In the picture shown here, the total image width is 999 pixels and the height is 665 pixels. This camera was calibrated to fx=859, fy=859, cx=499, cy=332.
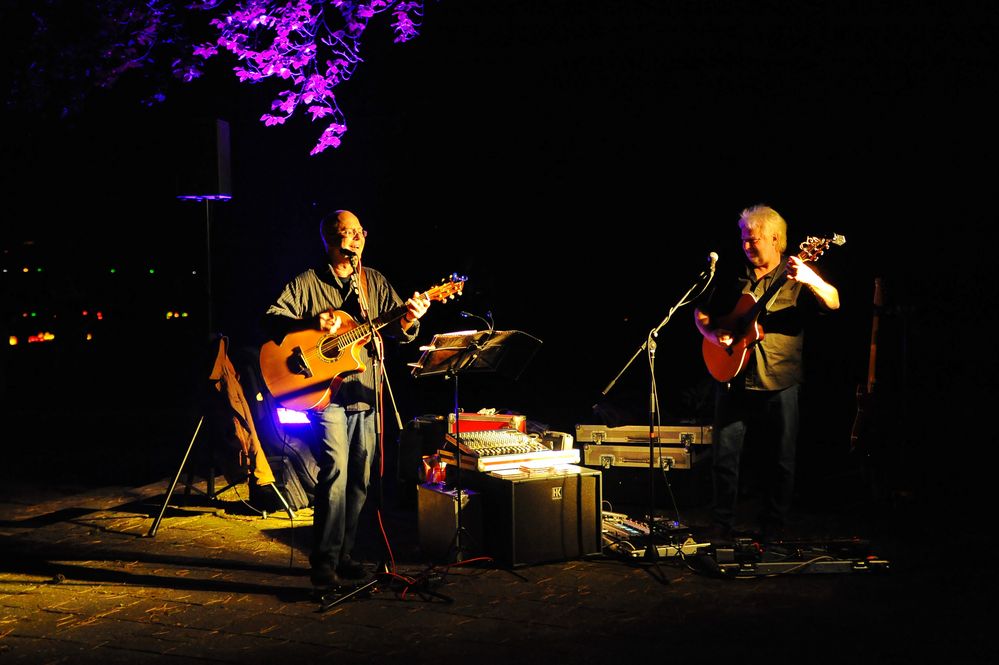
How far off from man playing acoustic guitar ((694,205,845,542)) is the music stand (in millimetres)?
1298

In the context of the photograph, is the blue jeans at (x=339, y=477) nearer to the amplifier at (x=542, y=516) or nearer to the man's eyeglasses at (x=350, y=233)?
the amplifier at (x=542, y=516)

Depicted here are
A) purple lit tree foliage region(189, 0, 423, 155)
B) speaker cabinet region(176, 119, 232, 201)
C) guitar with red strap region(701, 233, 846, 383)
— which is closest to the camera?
guitar with red strap region(701, 233, 846, 383)

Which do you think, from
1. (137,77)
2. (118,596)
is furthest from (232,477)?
(137,77)

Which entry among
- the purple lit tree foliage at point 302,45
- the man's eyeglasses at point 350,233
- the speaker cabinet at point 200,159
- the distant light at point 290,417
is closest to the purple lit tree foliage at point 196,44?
the purple lit tree foliage at point 302,45

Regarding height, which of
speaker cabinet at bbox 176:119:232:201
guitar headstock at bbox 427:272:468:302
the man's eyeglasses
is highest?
speaker cabinet at bbox 176:119:232:201

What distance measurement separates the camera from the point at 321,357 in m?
4.53

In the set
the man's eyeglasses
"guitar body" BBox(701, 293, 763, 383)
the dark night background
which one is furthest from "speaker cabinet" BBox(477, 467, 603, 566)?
the dark night background

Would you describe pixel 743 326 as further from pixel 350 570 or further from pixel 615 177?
pixel 615 177

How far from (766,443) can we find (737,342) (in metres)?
0.72

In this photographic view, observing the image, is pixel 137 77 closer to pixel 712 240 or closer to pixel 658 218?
pixel 658 218

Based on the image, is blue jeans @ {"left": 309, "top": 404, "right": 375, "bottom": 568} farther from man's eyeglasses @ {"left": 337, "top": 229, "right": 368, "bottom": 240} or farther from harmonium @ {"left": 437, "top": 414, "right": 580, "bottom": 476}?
man's eyeglasses @ {"left": 337, "top": 229, "right": 368, "bottom": 240}

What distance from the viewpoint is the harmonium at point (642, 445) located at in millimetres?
6297

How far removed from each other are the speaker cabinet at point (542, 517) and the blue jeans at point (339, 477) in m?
0.78

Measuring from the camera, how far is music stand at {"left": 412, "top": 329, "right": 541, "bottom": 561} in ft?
14.8
